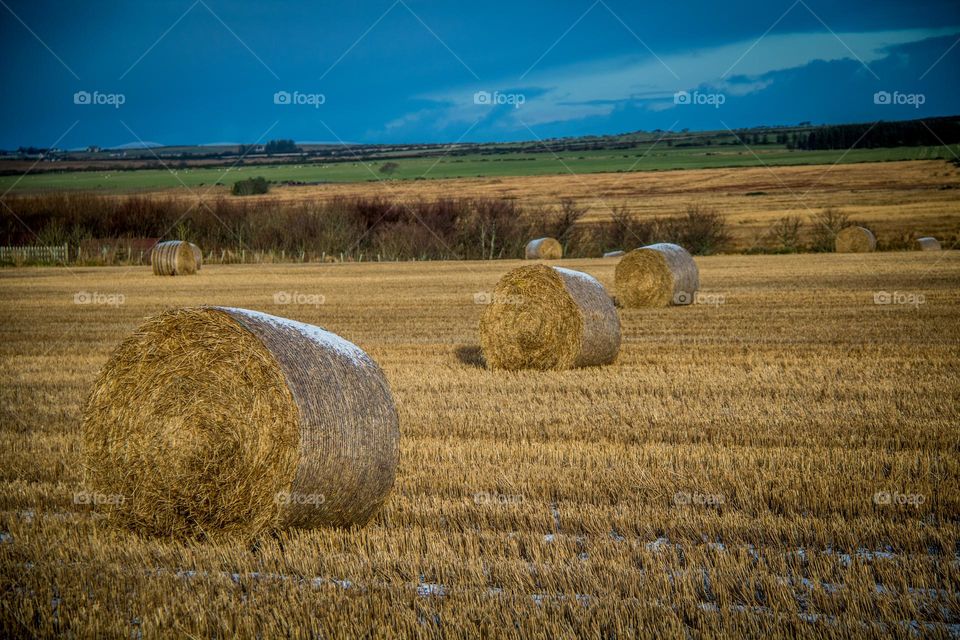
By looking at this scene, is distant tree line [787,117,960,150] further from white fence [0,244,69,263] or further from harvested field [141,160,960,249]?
white fence [0,244,69,263]

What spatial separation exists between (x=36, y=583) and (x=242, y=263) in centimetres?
4408

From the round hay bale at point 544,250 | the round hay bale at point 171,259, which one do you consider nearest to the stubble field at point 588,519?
the round hay bale at point 171,259

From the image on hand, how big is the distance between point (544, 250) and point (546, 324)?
102ft

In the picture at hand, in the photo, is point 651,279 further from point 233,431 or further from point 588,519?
point 233,431

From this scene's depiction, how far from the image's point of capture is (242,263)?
48750 millimetres

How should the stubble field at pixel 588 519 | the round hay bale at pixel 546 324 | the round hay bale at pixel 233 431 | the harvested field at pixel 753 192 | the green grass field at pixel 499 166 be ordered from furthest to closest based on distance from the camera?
the green grass field at pixel 499 166 < the harvested field at pixel 753 192 < the round hay bale at pixel 546 324 < the round hay bale at pixel 233 431 < the stubble field at pixel 588 519

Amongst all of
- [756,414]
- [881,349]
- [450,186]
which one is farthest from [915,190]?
[756,414]

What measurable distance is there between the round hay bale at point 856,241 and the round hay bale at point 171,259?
88.7 ft

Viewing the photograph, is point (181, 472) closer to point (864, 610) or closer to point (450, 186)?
point (864, 610)

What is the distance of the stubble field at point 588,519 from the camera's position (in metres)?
5.30

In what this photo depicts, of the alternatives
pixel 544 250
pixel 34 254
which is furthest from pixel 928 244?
pixel 34 254

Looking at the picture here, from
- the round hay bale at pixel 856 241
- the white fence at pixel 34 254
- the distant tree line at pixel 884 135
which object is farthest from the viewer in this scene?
the distant tree line at pixel 884 135

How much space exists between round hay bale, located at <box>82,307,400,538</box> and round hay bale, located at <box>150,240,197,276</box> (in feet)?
102

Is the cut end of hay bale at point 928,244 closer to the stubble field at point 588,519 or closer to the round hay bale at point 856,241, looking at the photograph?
the round hay bale at point 856,241
